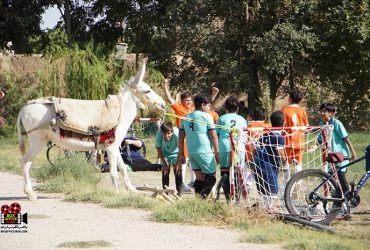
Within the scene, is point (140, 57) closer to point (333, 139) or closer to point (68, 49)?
point (68, 49)

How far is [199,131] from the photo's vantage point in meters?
12.2

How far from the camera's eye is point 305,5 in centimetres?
3002

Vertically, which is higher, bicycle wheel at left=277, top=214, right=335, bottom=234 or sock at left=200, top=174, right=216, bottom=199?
sock at left=200, top=174, right=216, bottom=199

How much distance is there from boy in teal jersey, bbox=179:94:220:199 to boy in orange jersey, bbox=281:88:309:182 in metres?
1.06

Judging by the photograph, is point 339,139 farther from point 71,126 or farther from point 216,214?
point 71,126

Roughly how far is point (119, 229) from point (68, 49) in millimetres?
20759

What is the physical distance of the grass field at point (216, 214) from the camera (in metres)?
9.48

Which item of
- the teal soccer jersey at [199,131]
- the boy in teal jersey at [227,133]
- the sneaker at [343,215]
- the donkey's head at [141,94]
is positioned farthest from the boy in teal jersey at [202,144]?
the donkey's head at [141,94]

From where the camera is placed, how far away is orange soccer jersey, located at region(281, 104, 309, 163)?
12.1m

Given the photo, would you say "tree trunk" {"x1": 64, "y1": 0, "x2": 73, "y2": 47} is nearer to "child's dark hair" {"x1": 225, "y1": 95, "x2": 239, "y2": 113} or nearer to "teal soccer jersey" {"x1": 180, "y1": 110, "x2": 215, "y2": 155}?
"child's dark hair" {"x1": 225, "y1": 95, "x2": 239, "y2": 113}

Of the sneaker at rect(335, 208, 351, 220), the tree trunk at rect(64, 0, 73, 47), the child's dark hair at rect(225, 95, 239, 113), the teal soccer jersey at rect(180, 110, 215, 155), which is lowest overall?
the sneaker at rect(335, 208, 351, 220)

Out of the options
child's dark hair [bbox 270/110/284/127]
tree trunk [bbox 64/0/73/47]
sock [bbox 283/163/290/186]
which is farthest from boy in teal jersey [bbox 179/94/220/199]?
tree trunk [bbox 64/0/73/47]

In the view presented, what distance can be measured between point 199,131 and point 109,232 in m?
2.63

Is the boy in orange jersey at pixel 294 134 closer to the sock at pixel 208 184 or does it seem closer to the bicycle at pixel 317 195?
the bicycle at pixel 317 195
